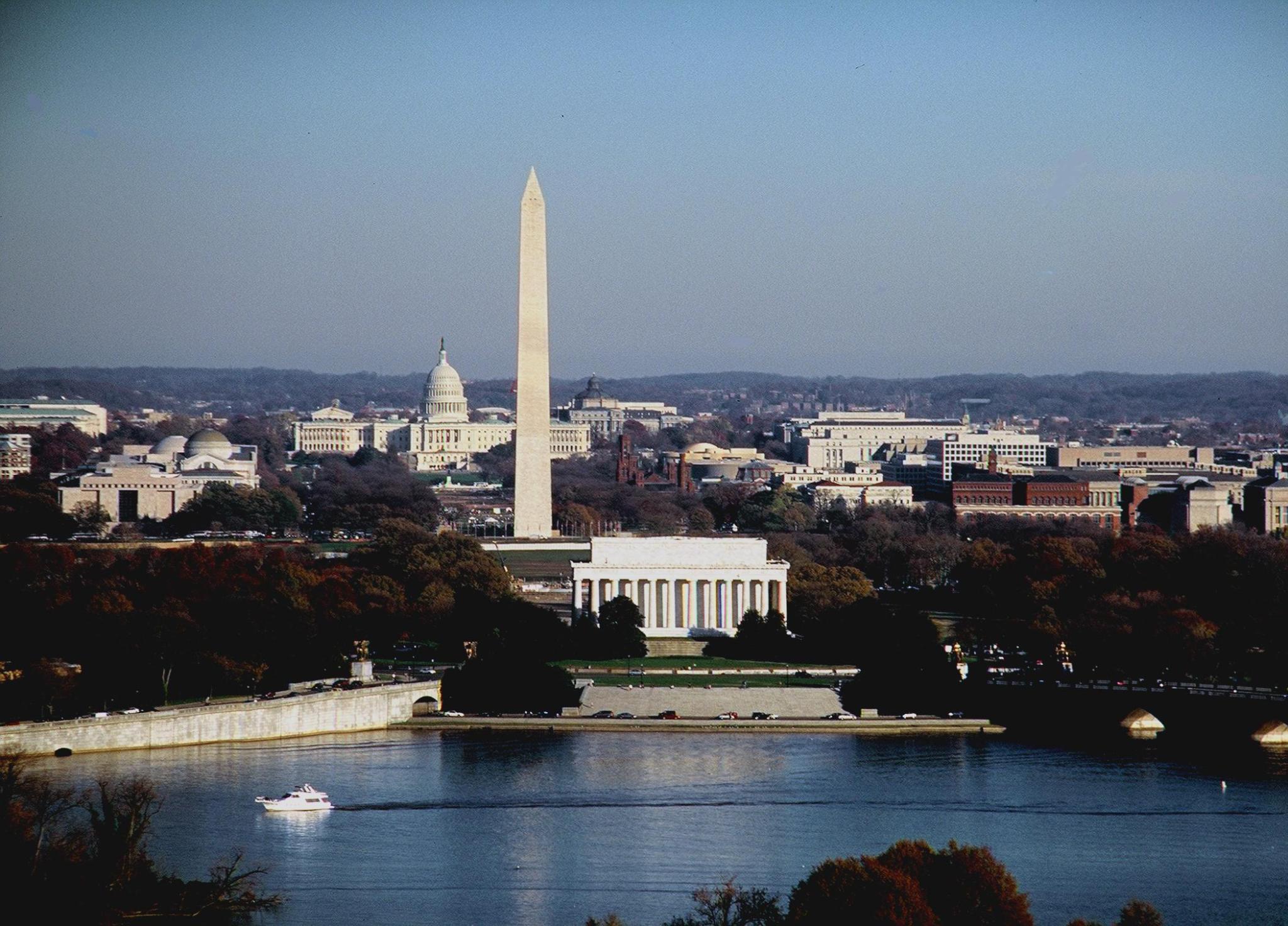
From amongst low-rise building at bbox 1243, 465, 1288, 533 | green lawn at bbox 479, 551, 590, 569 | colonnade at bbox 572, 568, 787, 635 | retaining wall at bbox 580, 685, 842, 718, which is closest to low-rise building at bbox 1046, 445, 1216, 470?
low-rise building at bbox 1243, 465, 1288, 533

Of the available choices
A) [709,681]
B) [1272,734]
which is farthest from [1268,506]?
[1272,734]

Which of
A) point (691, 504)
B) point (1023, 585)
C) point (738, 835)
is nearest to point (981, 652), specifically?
point (1023, 585)

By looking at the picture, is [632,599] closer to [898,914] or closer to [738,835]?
[738,835]

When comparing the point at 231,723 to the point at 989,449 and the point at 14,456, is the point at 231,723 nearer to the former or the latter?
the point at 14,456

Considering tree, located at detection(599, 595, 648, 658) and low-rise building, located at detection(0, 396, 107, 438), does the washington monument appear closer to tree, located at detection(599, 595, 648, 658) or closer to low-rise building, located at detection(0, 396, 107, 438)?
→ tree, located at detection(599, 595, 648, 658)

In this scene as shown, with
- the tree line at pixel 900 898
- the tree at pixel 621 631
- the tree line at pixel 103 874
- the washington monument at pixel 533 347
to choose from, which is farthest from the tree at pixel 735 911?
the washington monument at pixel 533 347

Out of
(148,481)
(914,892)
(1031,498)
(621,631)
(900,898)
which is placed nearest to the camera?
(900,898)

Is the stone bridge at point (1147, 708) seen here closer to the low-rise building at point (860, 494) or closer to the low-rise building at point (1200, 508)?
the low-rise building at point (1200, 508)

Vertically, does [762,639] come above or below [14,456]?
below
